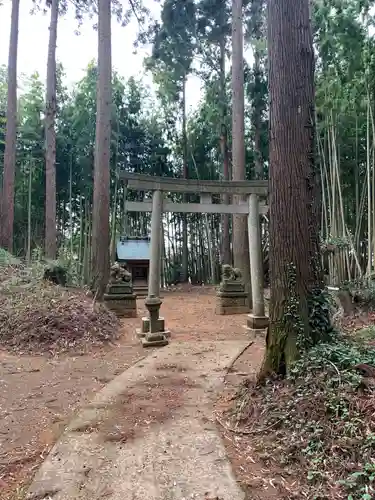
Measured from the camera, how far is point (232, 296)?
7164 mm

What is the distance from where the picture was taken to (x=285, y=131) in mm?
2762

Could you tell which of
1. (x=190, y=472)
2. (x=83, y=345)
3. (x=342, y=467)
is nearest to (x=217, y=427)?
(x=190, y=472)

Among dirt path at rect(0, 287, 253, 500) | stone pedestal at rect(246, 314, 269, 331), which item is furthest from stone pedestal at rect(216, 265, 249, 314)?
stone pedestal at rect(246, 314, 269, 331)

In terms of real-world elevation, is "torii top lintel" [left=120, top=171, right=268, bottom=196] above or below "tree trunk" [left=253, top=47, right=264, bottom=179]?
below

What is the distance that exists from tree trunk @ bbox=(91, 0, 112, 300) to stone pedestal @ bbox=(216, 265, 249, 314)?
220 cm

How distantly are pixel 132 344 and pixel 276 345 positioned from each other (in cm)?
263

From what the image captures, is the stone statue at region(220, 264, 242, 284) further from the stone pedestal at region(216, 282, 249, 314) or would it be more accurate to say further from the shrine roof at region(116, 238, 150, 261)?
the shrine roof at region(116, 238, 150, 261)

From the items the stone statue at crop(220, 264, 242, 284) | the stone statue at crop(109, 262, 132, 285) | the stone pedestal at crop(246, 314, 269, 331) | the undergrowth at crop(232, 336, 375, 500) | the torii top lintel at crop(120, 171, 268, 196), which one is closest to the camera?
the undergrowth at crop(232, 336, 375, 500)

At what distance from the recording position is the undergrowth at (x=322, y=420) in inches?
65.0

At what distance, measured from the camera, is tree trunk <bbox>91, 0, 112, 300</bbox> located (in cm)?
702

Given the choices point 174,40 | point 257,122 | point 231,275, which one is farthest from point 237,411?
point 257,122

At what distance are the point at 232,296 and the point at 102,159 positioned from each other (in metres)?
3.54

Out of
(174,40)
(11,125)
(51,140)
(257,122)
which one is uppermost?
(174,40)

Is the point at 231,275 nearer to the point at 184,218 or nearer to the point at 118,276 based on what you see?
the point at 118,276
